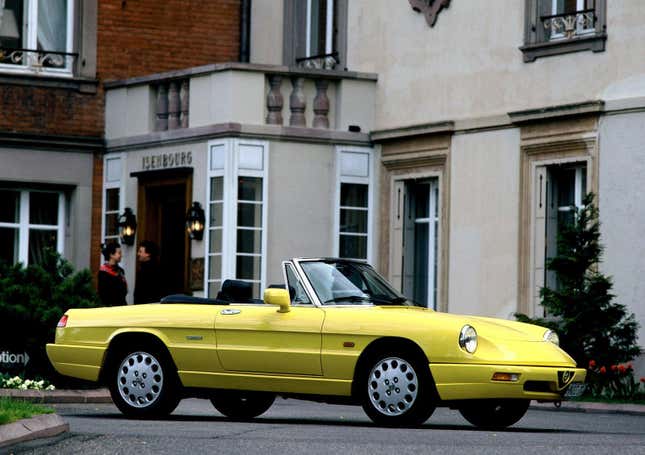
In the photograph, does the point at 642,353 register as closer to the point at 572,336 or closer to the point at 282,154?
the point at 572,336

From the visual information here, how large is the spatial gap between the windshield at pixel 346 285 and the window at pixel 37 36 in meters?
13.2

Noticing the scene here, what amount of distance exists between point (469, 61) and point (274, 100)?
2826mm

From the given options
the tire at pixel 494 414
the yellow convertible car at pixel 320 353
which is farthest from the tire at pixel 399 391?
the tire at pixel 494 414

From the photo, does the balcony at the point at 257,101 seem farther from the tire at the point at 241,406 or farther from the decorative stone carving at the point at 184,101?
the tire at the point at 241,406

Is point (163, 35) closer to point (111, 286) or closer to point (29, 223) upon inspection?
point (29, 223)

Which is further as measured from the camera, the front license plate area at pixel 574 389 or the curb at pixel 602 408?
the curb at pixel 602 408

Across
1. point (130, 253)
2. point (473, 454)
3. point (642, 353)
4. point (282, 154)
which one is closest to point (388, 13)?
point (282, 154)

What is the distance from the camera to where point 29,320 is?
1962cm

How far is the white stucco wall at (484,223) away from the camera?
2400 cm

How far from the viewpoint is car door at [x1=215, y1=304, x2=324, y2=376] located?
1502 cm

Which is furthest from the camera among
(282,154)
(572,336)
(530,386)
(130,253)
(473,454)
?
(130,253)

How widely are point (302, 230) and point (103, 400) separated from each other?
287 inches

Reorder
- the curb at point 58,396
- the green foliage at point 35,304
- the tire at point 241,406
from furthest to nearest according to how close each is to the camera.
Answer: the green foliage at point 35,304 → the curb at point 58,396 → the tire at point 241,406

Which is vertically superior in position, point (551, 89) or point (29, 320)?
point (551, 89)
